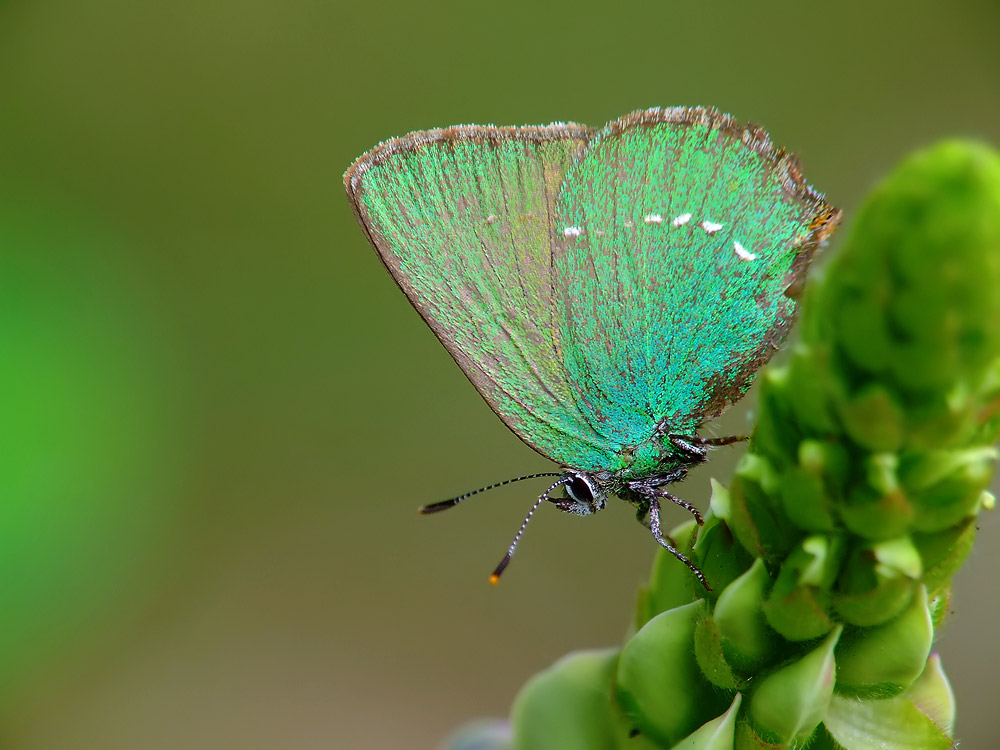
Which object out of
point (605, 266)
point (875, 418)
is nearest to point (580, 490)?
point (605, 266)

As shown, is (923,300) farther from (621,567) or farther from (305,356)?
(305,356)

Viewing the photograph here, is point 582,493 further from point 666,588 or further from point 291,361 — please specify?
point 291,361

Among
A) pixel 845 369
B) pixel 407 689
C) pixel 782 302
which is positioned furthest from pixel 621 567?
pixel 845 369

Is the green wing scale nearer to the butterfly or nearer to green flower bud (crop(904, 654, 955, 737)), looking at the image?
the butterfly

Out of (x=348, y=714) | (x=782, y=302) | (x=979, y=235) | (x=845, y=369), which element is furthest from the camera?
(x=348, y=714)

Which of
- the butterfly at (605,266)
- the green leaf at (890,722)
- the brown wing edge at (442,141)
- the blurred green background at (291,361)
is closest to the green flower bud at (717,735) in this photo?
the green leaf at (890,722)
